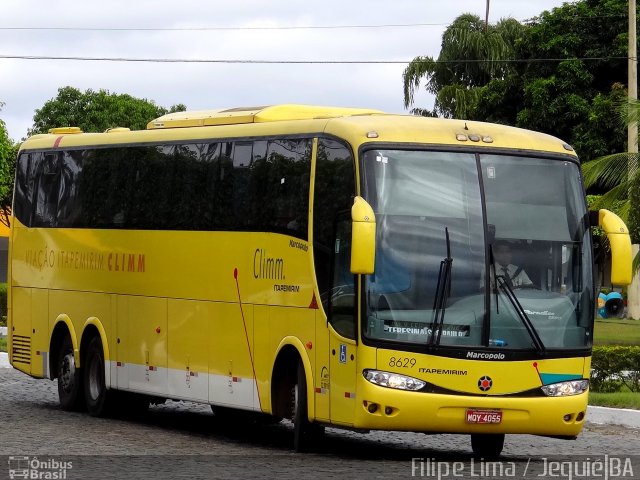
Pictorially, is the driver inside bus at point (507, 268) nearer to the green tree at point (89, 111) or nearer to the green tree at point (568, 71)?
the green tree at point (568, 71)

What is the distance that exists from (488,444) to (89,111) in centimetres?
7470

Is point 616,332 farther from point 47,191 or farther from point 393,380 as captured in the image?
point 393,380

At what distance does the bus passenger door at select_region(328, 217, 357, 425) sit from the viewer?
1442 centimetres

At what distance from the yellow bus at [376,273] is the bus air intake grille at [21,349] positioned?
3664 millimetres

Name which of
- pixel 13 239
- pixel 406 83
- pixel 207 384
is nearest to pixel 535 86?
pixel 406 83

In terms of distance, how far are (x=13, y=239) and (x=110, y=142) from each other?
9.96 feet

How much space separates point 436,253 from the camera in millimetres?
14414

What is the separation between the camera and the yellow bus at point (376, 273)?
14.3 metres

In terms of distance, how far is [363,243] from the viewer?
1374 cm

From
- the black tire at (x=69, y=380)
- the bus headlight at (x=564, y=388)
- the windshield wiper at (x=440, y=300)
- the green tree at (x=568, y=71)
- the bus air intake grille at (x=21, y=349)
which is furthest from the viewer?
the green tree at (x=568, y=71)

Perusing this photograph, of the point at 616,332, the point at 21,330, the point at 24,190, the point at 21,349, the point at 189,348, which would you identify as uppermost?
the point at 24,190

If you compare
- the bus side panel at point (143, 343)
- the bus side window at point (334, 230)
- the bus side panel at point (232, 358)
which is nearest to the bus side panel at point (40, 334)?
the bus side panel at point (143, 343)

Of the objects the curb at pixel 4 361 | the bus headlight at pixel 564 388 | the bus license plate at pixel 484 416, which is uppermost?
the bus headlight at pixel 564 388

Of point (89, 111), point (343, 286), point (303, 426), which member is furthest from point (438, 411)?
point (89, 111)
